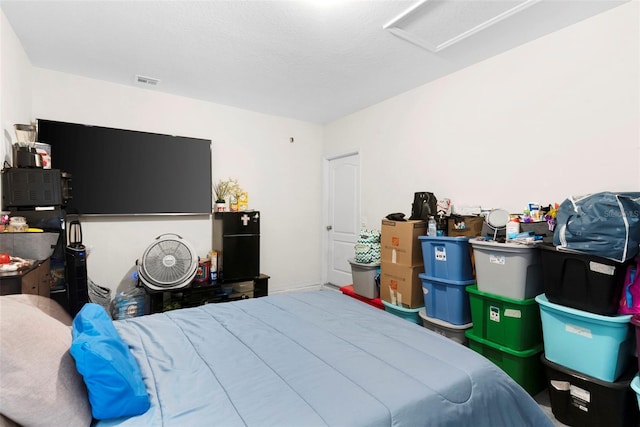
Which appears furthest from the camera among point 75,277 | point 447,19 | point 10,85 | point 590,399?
point 75,277

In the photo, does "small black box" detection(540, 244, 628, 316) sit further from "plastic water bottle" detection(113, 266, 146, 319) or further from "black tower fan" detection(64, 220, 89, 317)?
"plastic water bottle" detection(113, 266, 146, 319)

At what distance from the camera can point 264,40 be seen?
99.3 inches

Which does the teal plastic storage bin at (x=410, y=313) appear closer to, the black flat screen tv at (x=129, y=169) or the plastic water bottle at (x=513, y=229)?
the plastic water bottle at (x=513, y=229)

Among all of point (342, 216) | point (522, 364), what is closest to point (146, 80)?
point (342, 216)

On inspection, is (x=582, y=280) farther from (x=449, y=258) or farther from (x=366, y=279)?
(x=366, y=279)

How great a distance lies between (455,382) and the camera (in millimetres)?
1220

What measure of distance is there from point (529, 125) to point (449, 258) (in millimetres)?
1266

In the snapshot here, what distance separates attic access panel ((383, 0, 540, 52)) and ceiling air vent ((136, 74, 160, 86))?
7.88 feet

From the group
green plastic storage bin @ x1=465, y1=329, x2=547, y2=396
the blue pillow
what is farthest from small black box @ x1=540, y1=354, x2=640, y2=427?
the blue pillow

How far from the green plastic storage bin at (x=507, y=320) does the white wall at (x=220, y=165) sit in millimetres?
2779

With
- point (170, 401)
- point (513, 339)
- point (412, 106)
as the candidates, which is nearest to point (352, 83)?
point (412, 106)

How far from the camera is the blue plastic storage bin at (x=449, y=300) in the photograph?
2.55 metres

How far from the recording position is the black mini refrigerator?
369 cm

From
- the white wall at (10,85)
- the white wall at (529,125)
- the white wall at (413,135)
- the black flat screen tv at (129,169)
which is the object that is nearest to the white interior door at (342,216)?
the white wall at (413,135)
